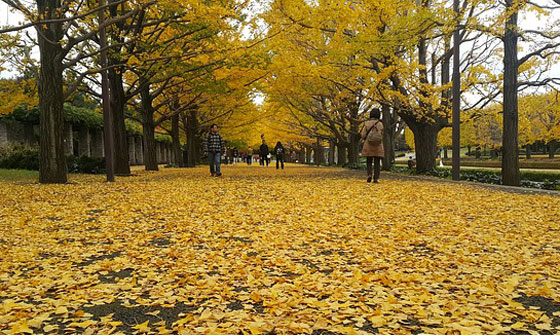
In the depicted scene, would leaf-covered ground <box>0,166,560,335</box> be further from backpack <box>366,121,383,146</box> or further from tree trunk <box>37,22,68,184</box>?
tree trunk <box>37,22,68,184</box>

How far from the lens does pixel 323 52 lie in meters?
16.0

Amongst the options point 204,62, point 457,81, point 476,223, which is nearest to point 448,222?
point 476,223

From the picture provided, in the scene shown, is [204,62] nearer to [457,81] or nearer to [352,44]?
[352,44]

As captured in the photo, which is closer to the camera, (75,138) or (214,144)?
(214,144)

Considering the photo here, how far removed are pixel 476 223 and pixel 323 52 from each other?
11.8 metres

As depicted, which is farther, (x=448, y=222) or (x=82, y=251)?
(x=448, y=222)

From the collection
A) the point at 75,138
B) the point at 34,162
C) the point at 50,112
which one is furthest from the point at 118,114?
the point at 75,138

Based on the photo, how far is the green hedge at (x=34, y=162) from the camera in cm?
1719

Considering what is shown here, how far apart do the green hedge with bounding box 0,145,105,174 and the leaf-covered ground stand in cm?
1091

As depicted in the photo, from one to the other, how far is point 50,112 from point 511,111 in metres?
12.4

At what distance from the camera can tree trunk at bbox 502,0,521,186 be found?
10.9 m

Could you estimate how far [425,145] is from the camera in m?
15.1

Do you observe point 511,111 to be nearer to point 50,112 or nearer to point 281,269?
point 281,269

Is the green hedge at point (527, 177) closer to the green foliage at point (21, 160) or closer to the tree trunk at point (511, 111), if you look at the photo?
the tree trunk at point (511, 111)
